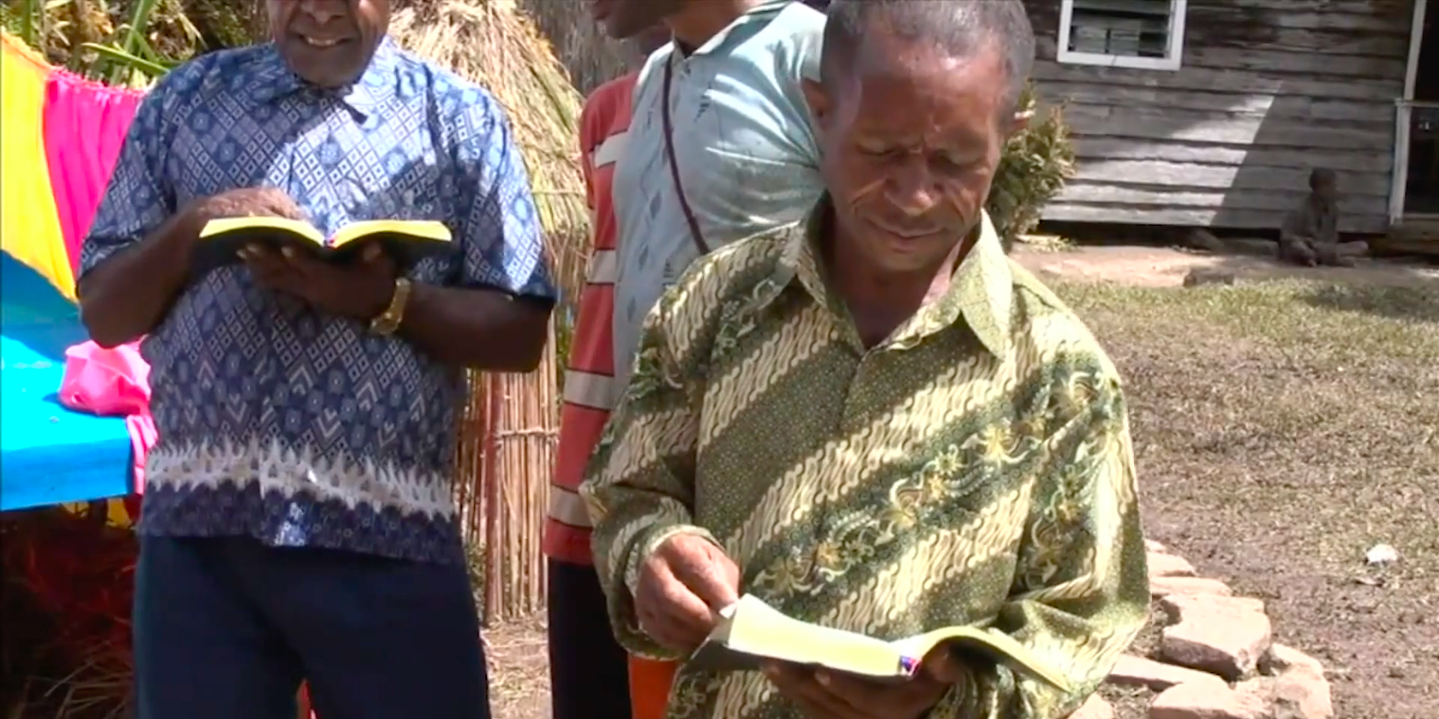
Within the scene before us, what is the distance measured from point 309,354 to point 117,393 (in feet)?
4.20

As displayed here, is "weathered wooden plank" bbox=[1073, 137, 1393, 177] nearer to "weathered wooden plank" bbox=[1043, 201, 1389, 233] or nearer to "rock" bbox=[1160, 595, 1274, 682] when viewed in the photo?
"weathered wooden plank" bbox=[1043, 201, 1389, 233]

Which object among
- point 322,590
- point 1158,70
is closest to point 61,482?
point 322,590

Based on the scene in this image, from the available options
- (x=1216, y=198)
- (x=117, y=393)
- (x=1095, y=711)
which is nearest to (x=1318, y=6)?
(x=1216, y=198)

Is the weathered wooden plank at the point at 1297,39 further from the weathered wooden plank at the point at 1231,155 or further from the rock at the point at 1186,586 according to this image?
the rock at the point at 1186,586

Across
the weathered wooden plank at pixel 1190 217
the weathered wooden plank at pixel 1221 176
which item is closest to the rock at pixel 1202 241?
the weathered wooden plank at pixel 1190 217

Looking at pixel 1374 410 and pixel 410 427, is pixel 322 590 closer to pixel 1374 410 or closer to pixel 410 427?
pixel 410 427

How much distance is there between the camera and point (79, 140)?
12.4 feet

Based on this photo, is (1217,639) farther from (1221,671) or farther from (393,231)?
(393,231)

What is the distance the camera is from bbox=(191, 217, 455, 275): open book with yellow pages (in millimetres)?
1878

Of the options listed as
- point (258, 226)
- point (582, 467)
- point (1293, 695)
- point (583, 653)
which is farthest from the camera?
point (1293, 695)

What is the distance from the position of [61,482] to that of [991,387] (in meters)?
2.07

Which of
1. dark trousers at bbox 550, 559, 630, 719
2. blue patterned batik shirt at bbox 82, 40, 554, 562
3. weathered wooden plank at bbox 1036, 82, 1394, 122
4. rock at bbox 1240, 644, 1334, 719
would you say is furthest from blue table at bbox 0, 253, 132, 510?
weathered wooden plank at bbox 1036, 82, 1394, 122

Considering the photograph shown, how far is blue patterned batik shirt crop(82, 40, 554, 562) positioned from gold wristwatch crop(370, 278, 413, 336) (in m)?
0.03

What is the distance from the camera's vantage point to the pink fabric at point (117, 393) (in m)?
3.10
